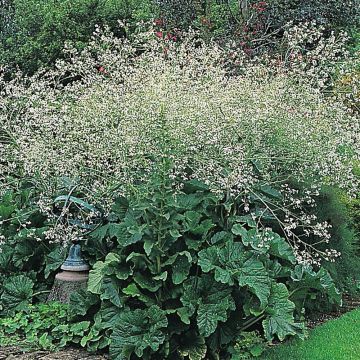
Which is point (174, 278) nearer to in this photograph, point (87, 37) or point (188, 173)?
point (188, 173)

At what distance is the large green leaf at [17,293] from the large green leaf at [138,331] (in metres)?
1.11

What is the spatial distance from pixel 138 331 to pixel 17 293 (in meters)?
1.29

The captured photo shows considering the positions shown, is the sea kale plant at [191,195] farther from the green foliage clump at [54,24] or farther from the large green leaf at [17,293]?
the green foliage clump at [54,24]

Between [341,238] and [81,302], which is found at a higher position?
[341,238]

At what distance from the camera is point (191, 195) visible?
488 centimetres

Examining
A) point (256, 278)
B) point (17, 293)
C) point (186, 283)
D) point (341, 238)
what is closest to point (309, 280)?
point (256, 278)

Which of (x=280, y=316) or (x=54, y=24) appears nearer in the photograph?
(x=280, y=316)

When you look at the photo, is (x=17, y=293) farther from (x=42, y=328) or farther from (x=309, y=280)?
(x=309, y=280)

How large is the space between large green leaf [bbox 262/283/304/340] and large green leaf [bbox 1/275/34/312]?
1.92 metres

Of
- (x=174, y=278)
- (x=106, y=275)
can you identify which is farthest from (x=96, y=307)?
(x=174, y=278)

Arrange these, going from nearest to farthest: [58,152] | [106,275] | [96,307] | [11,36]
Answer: [106,275] < [96,307] < [58,152] < [11,36]

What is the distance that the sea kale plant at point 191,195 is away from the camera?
14.6 feet

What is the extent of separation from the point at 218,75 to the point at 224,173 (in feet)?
4.27

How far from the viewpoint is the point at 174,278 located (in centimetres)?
→ 452
